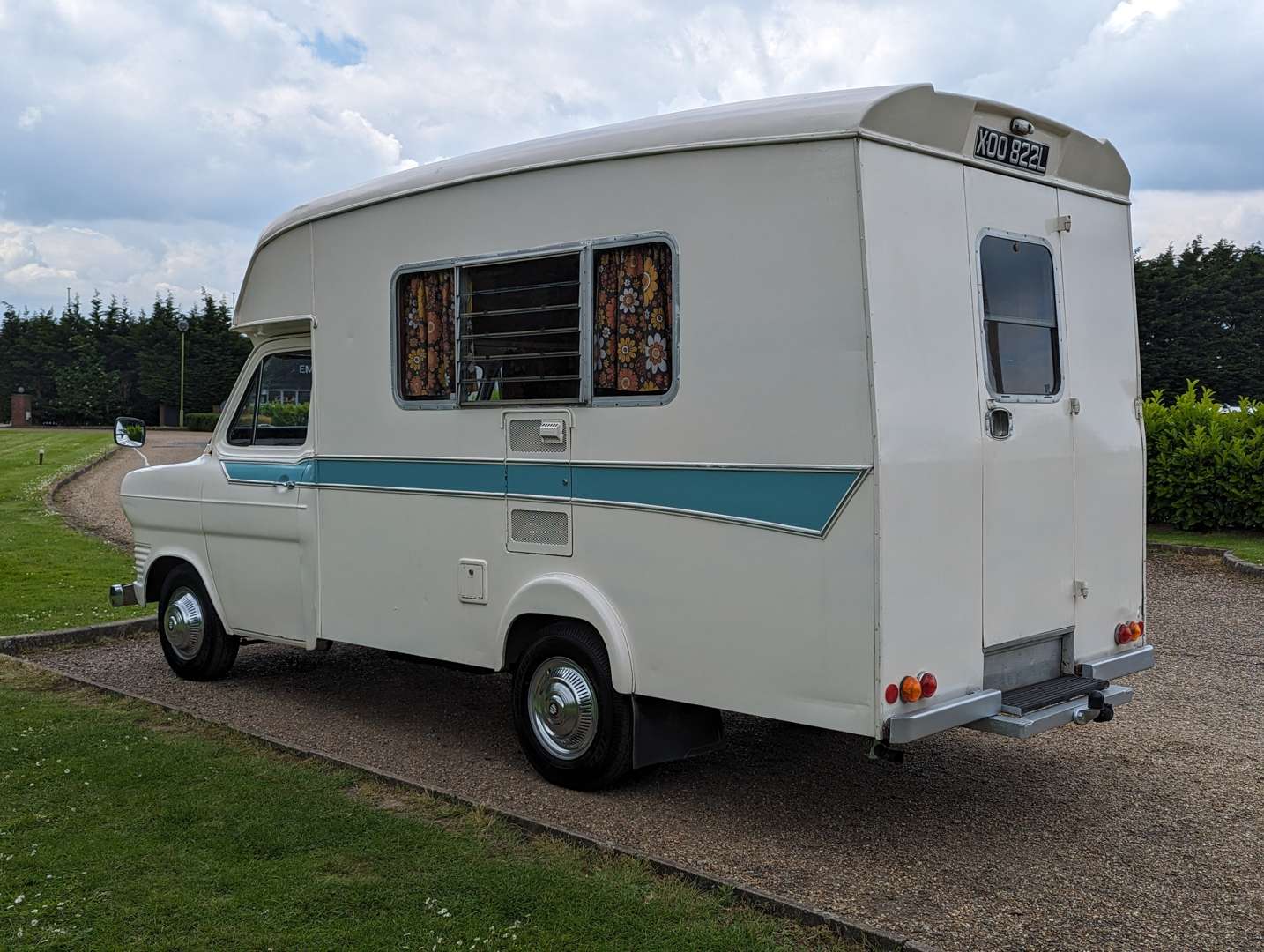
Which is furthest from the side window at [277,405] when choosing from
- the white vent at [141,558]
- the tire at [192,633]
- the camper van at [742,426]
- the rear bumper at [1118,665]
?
the rear bumper at [1118,665]

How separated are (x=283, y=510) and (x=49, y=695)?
1977 mm

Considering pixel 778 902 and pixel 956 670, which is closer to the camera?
pixel 778 902

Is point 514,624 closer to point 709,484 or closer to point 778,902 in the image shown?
point 709,484

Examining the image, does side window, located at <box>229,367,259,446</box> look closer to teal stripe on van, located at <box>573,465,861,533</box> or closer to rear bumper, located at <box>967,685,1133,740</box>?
teal stripe on van, located at <box>573,465,861,533</box>

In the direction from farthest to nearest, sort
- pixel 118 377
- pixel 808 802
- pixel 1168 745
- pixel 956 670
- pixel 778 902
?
pixel 118 377 < pixel 1168 745 < pixel 808 802 < pixel 956 670 < pixel 778 902

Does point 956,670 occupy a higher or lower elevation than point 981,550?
lower

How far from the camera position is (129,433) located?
768 centimetres

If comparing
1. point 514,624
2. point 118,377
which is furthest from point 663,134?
point 118,377

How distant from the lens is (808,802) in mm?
5473

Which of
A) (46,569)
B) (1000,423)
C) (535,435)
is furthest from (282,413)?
(46,569)

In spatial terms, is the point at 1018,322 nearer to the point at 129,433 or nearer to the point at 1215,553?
the point at 129,433

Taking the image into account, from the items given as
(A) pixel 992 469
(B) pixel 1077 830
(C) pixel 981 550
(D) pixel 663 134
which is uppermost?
(D) pixel 663 134

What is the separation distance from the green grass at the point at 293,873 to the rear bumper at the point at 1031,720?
1.24 m

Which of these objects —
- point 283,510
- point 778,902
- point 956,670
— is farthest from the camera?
point 283,510
